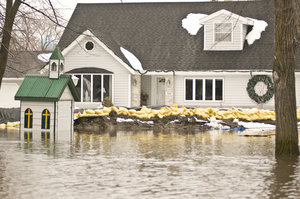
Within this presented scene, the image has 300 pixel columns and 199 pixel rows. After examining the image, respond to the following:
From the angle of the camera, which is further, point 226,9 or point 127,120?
point 226,9

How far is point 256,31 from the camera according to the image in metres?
42.5

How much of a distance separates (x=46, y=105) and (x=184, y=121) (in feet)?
25.0

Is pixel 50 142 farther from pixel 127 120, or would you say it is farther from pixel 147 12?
pixel 147 12

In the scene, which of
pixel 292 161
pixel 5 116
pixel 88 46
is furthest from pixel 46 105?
pixel 88 46

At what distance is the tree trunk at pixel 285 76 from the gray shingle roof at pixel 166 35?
76.3 feet

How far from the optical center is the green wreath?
132 feet

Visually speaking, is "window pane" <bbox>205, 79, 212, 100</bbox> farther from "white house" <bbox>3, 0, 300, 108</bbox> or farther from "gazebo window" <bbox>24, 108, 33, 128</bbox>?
"gazebo window" <bbox>24, 108, 33, 128</bbox>

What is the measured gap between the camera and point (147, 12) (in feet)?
151

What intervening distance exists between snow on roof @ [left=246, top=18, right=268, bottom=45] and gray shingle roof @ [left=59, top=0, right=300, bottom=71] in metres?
0.29

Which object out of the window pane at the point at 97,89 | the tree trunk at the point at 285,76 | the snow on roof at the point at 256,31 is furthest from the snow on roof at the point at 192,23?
the tree trunk at the point at 285,76

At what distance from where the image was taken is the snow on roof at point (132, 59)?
1620 inches

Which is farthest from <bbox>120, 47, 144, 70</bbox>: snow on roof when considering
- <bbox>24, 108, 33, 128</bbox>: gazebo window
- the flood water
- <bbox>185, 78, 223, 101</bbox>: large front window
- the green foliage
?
the flood water

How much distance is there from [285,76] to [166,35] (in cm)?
2783

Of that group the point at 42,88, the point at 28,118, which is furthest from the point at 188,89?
the point at 42,88
